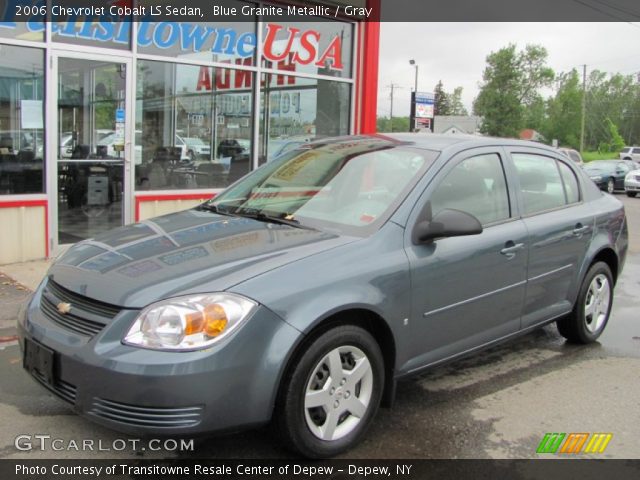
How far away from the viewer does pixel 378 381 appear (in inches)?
132

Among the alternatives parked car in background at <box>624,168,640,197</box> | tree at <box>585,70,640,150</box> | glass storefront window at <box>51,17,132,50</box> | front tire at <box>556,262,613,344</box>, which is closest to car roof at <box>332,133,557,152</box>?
front tire at <box>556,262,613,344</box>

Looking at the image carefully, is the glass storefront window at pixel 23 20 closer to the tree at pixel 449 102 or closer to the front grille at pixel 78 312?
the front grille at pixel 78 312

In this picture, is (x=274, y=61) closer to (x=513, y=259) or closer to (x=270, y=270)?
(x=513, y=259)

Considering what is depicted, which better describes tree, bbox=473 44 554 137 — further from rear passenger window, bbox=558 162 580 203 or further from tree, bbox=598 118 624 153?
rear passenger window, bbox=558 162 580 203

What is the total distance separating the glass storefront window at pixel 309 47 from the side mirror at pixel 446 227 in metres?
6.89

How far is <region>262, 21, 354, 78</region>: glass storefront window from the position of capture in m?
9.82

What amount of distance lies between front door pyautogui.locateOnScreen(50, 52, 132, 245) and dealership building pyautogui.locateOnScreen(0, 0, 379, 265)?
13mm

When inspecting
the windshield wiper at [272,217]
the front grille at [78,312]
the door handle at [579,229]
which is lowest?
the front grille at [78,312]

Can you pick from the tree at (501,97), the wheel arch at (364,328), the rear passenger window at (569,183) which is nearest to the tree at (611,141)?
the tree at (501,97)

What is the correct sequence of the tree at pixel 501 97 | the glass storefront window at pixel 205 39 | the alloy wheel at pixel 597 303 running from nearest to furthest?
the alloy wheel at pixel 597 303 → the glass storefront window at pixel 205 39 → the tree at pixel 501 97

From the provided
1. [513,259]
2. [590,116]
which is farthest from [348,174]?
[590,116]

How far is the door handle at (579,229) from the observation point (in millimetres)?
4738

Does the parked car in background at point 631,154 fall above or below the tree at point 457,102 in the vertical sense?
below

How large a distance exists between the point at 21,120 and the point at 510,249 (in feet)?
19.2
